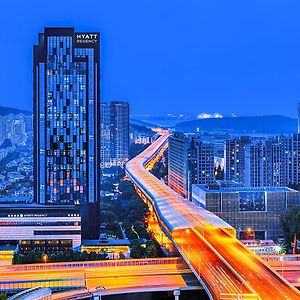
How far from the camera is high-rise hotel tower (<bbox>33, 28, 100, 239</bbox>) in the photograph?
52.8 feet

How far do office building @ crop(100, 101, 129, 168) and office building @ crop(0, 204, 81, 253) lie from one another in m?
19.5

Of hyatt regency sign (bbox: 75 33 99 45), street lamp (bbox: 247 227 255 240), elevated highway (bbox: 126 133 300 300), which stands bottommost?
street lamp (bbox: 247 227 255 240)

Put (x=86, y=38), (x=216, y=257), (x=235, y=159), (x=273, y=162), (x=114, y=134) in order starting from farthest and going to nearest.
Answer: (x=114, y=134) < (x=235, y=159) < (x=273, y=162) < (x=86, y=38) < (x=216, y=257)

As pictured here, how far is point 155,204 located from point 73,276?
277 inches

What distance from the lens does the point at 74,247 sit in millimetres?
14188

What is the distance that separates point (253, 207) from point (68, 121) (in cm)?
465

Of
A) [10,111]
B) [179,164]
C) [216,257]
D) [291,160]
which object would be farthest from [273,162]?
[10,111]

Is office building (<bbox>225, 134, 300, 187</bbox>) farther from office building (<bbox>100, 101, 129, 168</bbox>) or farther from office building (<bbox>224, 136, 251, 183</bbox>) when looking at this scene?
office building (<bbox>100, 101, 129, 168</bbox>)

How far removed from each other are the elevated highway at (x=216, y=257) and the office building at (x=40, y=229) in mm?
1889

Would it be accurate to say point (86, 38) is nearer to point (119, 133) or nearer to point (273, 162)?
point (273, 162)

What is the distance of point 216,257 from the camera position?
10.7 m

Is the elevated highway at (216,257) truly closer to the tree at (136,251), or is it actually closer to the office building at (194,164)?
the tree at (136,251)

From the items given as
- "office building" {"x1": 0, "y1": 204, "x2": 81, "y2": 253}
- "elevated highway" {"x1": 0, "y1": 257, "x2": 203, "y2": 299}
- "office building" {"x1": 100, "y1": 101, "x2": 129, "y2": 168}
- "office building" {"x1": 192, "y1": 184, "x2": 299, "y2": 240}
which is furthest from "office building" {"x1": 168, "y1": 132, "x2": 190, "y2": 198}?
"elevated highway" {"x1": 0, "y1": 257, "x2": 203, "y2": 299}

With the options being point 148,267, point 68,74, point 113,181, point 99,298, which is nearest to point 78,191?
point 68,74
